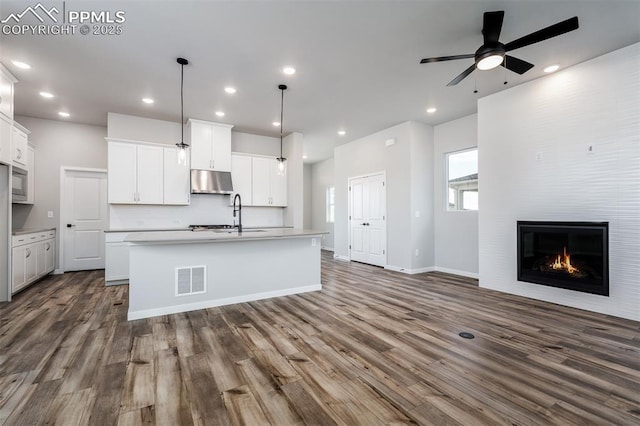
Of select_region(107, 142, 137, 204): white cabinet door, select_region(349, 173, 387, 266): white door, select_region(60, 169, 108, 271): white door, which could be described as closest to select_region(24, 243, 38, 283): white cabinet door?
select_region(60, 169, 108, 271): white door

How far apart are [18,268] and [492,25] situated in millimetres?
6825

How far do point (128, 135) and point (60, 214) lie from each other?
2.24m

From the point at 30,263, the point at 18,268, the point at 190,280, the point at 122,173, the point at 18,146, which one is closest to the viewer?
the point at 190,280

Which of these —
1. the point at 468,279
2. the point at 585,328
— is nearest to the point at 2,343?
the point at 585,328

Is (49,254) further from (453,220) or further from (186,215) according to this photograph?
(453,220)

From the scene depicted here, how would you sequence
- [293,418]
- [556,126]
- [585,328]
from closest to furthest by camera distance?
1. [293,418]
2. [585,328]
3. [556,126]

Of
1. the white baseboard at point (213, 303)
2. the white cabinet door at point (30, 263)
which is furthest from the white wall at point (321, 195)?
the white cabinet door at point (30, 263)

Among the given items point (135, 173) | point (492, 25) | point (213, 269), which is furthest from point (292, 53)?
point (135, 173)

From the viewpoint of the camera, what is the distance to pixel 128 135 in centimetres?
544

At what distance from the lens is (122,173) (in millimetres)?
5148

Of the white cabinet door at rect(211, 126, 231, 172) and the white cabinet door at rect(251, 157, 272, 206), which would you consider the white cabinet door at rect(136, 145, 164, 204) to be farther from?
the white cabinet door at rect(251, 157, 272, 206)

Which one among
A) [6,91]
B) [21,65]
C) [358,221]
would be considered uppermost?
[21,65]

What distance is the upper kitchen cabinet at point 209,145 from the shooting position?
5.61 metres

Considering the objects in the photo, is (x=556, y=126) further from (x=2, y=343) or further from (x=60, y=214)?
(x=60, y=214)
